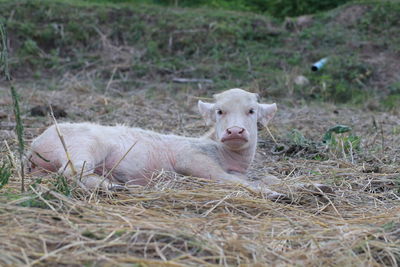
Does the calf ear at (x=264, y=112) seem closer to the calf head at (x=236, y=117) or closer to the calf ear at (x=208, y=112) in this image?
the calf head at (x=236, y=117)

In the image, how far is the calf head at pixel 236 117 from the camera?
5.44 meters

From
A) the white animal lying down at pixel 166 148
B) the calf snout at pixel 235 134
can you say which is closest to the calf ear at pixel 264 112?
the white animal lying down at pixel 166 148

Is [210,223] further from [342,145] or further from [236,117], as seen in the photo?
[342,145]

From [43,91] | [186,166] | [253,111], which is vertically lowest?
[43,91]

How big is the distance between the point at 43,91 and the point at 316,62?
6.22m

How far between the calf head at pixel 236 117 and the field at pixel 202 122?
511 mm

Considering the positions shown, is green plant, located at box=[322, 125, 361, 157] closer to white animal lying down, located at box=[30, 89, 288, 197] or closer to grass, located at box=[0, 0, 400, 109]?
white animal lying down, located at box=[30, 89, 288, 197]

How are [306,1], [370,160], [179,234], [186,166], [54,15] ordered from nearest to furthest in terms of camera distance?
1. [179,234]
2. [186,166]
3. [370,160]
4. [54,15]
5. [306,1]

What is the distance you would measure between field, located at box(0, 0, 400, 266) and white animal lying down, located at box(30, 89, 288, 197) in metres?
0.26

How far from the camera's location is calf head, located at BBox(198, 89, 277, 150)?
17.9ft

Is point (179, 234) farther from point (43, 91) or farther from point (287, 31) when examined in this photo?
point (287, 31)

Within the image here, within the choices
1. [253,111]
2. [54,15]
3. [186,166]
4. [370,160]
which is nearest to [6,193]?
[186,166]

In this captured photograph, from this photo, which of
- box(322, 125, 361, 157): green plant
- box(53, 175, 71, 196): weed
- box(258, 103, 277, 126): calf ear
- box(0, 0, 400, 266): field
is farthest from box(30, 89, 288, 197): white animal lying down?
box(322, 125, 361, 157): green plant

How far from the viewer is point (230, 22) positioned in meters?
15.7
